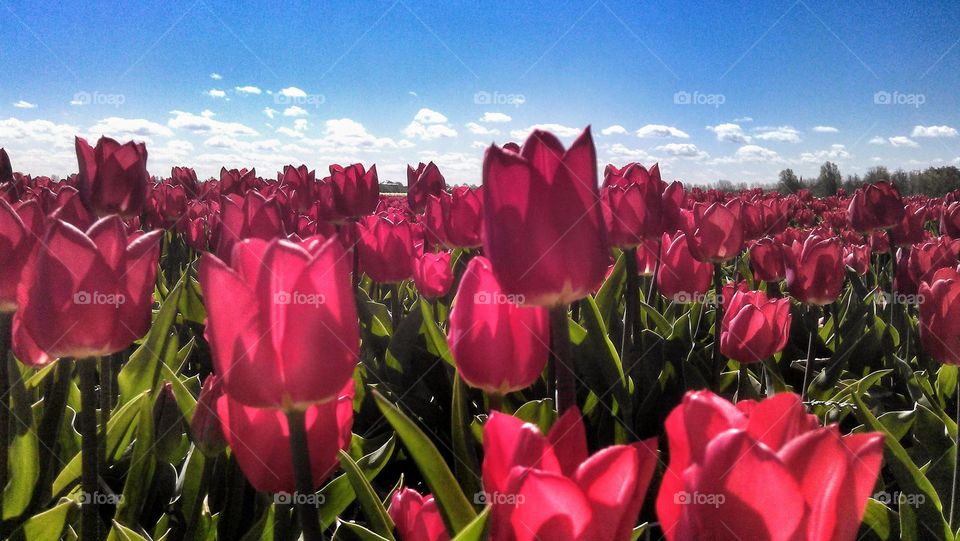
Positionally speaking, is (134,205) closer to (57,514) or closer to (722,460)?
(57,514)

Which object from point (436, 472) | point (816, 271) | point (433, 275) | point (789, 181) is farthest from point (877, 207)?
point (789, 181)

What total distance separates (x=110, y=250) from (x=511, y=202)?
69cm

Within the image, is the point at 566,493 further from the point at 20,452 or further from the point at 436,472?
the point at 20,452

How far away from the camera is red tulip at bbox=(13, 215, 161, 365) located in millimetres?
1021

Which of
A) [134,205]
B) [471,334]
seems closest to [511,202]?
[471,334]

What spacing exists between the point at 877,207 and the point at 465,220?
240cm

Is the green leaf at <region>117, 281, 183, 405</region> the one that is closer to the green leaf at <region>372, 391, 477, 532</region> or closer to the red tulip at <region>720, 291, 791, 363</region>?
the green leaf at <region>372, 391, 477, 532</region>

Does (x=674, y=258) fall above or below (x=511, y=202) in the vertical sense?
below

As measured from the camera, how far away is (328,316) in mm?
766

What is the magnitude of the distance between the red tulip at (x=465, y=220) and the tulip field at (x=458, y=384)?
0.01m

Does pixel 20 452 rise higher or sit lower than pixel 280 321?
lower

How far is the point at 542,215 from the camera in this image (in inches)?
37.1

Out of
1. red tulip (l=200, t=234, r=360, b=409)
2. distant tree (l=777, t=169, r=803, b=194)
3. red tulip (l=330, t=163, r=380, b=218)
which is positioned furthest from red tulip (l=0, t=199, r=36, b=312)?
distant tree (l=777, t=169, r=803, b=194)

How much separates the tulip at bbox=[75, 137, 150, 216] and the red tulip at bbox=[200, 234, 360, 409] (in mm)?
1836
